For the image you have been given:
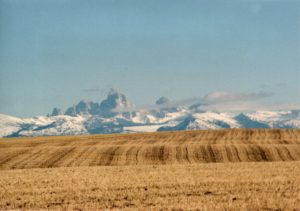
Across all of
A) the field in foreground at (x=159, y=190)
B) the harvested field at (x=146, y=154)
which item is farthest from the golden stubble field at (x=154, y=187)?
the harvested field at (x=146, y=154)

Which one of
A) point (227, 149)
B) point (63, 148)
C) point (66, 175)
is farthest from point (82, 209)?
point (63, 148)

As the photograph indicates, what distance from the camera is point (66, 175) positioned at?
150 ft

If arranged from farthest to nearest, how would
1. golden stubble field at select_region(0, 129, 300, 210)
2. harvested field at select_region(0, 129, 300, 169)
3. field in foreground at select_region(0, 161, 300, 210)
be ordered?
harvested field at select_region(0, 129, 300, 169), golden stubble field at select_region(0, 129, 300, 210), field in foreground at select_region(0, 161, 300, 210)

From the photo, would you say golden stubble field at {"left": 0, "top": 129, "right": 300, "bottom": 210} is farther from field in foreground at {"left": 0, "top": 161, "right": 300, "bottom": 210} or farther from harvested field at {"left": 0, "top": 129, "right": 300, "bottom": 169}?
harvested field at {"left": 0, "top": 129, "right": 300, "bottom": 169}

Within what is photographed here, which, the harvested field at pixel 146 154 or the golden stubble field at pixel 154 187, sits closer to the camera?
the golden stubble field at pixel 154 187

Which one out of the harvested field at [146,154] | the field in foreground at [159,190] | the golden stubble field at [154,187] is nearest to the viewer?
the field in foreground at [159,190]

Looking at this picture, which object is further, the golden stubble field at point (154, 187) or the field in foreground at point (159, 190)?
the golden stubble field at point (154, 187)

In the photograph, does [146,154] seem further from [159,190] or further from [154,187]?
[159,190]

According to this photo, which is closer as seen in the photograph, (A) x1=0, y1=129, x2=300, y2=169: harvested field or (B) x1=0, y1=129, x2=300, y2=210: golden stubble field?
(B) x1=0, y1=129, x2=300, y2=210: golden stubble field

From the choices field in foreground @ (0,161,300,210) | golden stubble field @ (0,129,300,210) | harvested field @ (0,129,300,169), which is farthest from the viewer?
harvested field @ (0,129,300,169)

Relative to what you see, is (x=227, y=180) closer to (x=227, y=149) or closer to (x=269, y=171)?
(x=269, y=171)

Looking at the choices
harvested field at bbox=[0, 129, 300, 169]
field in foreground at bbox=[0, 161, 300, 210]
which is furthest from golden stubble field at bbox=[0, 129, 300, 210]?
harvested field at bbox=[0, 129, 300, 169]

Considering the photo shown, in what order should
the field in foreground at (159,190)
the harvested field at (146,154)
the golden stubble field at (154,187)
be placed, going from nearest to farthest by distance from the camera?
the field in foreground at (159,190), the golden stubble field at (154,187), the harvested field at (146,154)

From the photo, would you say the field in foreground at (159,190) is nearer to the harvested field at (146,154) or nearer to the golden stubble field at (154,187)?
the golden stubble field at (154,187)
